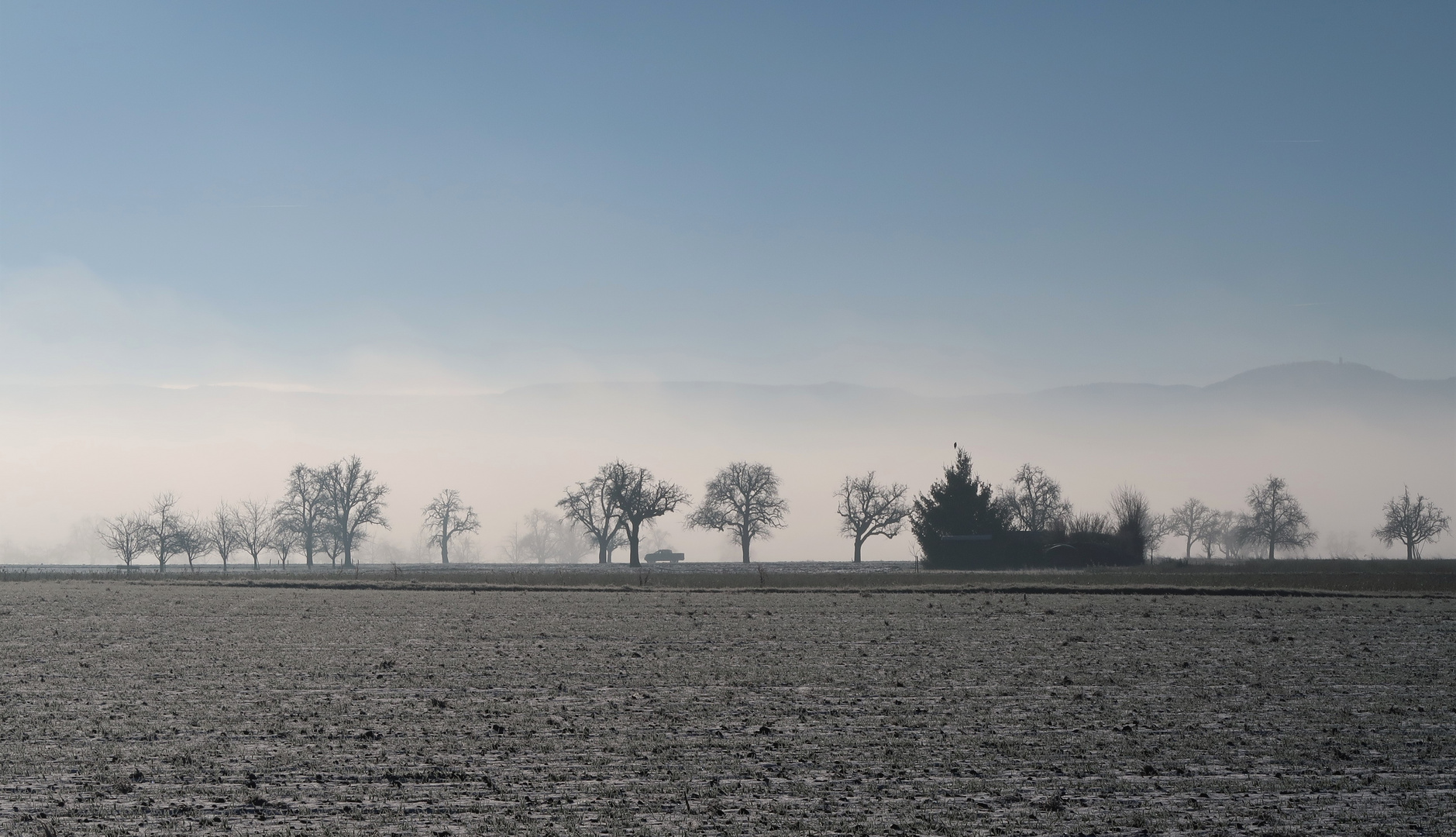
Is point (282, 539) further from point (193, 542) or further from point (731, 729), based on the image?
point (731, 729)

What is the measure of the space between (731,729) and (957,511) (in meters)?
80.6

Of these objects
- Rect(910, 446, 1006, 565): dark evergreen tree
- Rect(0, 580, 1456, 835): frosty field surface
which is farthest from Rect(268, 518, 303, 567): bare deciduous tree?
Rect(0, 580, 1456, 835): frosty field surface

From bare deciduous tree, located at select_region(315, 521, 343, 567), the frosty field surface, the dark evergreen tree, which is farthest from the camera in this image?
bare deciduous tree, located at select_region(315, 521, 343, 567)

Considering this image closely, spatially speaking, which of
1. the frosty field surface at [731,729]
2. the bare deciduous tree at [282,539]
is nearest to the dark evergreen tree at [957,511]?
the frosty field surface at [731,729]

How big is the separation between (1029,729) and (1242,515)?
191 m

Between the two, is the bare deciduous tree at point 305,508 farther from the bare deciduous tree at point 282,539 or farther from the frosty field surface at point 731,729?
the frosty field surface at point 731,729

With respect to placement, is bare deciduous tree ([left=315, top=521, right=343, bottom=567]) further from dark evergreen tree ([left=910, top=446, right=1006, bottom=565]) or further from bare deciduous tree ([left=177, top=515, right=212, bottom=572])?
dark evergreen tree ([left=910, top=446, right=1006, bottom=565])

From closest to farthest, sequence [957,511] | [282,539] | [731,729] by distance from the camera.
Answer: [731,729] → [957,511] → [282,539]

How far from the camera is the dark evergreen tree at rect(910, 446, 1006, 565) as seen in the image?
9231cm

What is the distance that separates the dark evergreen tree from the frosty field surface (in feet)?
204

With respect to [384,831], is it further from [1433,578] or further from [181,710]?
[1433,578]

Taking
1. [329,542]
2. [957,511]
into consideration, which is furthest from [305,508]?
[957,511]

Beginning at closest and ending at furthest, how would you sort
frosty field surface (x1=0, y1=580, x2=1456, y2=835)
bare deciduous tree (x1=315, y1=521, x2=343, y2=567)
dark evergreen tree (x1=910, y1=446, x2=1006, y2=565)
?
frosty field surface (x1=0, y1=580, x2=1456, y2=835)
dark evergreen tree (x1=910, y1=446, x2=1006, y2=565)
bare deciduous tree (x1=315, y1=521, x2=343, y2=567)

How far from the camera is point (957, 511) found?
9281 centimetres
